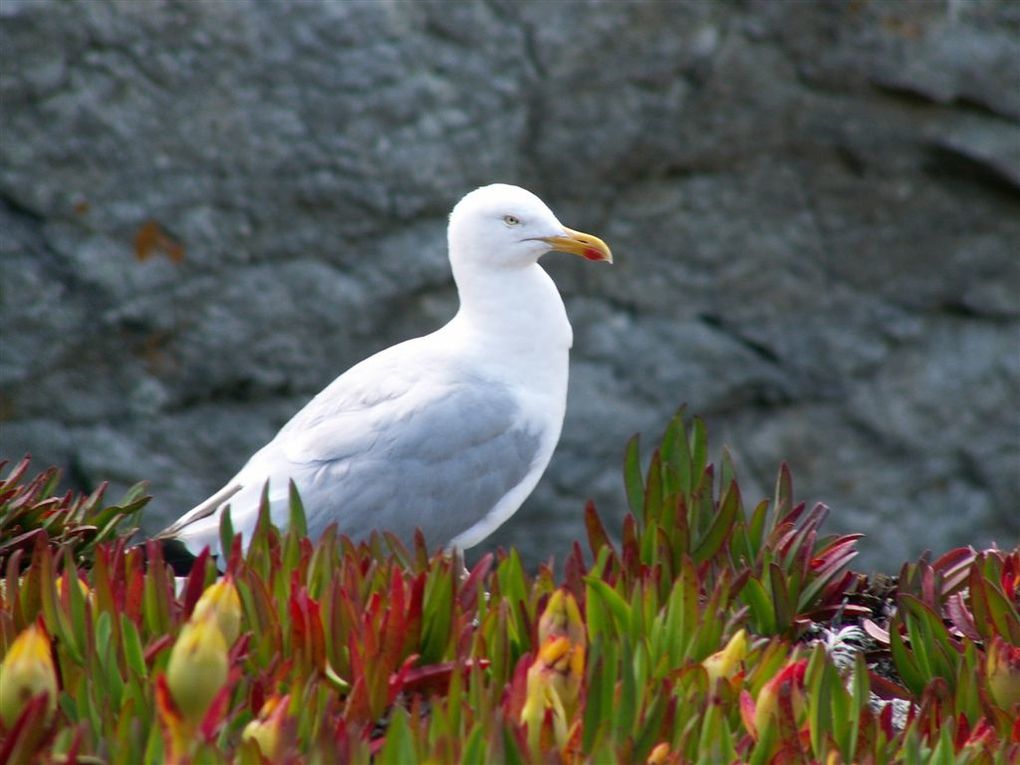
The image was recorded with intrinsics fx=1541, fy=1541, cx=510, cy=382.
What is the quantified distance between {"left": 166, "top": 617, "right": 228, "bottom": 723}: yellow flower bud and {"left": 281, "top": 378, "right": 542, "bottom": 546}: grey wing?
5.88ft

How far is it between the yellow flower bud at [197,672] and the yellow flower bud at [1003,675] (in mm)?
1018

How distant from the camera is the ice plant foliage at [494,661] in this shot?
165cm

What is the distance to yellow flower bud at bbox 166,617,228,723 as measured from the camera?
5.34ft

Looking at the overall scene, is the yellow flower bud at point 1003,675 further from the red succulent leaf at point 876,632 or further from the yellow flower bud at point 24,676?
the yellow flower bud at point 24,676

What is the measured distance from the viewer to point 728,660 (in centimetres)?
195

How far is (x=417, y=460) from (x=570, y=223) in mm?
2149

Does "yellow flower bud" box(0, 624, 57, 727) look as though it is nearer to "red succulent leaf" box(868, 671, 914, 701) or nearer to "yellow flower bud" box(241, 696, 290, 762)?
"yellow flower bud" box(241, 696, 290, 762)

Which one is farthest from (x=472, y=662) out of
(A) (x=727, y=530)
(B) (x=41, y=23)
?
(B) (x=41, y=23)

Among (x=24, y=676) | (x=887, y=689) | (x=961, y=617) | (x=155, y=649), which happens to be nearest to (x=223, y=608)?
(x=155, y=649)

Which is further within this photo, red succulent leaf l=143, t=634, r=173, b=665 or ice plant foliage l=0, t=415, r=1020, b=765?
red succulent leaf l=143, t=634, r=173, b=665

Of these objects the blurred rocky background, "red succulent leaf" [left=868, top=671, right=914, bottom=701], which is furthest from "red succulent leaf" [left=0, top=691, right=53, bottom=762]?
the blurred rocky background

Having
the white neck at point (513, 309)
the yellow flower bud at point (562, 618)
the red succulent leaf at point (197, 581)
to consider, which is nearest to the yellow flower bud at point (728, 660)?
the yellow flower bud at point (562, 618)

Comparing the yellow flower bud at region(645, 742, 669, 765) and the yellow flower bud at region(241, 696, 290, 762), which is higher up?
the yellow flower bud at region(241, 696, 290, 762)

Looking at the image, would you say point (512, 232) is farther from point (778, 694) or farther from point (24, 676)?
point (24, 676)
